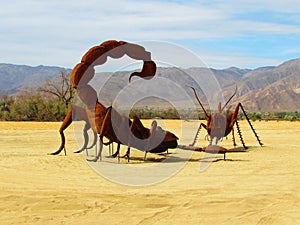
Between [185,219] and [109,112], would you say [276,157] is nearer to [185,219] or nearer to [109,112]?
[109,112]

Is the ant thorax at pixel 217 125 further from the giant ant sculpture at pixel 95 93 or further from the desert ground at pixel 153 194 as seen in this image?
the giant ant sculpture at pixel 95 93

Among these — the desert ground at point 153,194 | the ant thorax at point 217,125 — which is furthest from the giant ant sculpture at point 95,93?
the ant thorax at point 217,125

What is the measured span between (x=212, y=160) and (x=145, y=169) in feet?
9.70

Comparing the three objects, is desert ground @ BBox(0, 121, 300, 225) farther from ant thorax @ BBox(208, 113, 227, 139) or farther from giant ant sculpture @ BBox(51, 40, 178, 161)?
ant thorax @ BBox(208, 113, 227, 139)

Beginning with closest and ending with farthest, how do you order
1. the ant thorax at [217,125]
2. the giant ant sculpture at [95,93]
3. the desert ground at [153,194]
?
1. the desert ground at [153,194]
2. the giant ant sculpture at [95,93]
3. the ant thorax at [217,125]

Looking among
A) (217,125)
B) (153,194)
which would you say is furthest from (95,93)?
(153,194)

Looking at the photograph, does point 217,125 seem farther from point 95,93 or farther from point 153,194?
point 153,194

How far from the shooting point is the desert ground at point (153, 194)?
823cm

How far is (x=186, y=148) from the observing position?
18.4 metres

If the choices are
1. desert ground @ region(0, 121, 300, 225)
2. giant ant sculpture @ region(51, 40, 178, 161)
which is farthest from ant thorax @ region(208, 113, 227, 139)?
giant ant sculpture @ region(51, 40, 178, 161)

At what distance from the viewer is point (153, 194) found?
10.1m

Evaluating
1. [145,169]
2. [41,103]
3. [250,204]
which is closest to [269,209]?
[250,204]

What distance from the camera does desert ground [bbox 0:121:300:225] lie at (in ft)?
27.0

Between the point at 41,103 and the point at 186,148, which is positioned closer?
the point at 186,148
